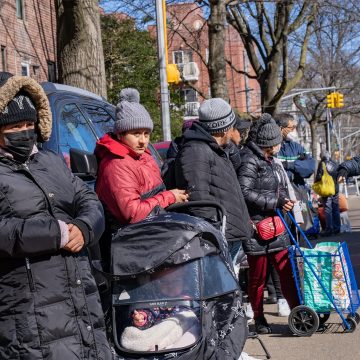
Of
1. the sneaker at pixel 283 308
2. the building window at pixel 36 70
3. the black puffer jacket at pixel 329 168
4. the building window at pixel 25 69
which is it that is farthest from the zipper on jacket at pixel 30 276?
the building window at pixel 36 70

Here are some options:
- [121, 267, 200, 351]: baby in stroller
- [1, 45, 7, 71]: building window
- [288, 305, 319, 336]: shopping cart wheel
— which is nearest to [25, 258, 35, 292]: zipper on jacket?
[121, 267, 200, 351]: baby in stroller

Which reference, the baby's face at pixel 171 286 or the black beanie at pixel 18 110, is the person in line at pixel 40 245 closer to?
the black beanie at pixel 18 110

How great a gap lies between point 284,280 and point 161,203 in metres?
2.75

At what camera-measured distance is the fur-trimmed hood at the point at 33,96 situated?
4039 millimetres

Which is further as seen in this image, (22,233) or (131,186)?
(131,186)

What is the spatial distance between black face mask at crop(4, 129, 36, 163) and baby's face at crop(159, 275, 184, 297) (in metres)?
1.13

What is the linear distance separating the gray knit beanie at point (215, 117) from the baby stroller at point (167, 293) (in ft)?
6.44

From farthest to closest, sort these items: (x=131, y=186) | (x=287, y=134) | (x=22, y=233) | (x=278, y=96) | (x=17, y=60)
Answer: (x=278, y=96) → (x=17, y=60) → (x=287, y=134) → (x=131, y=186) → (x=22, y=233)

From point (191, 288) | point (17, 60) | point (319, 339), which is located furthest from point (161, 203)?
Result: point (17, 60)

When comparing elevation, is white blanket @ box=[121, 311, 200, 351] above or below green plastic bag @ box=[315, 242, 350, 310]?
above

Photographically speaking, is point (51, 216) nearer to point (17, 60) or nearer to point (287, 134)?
point (287, 134)

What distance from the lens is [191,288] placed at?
472 centimetres

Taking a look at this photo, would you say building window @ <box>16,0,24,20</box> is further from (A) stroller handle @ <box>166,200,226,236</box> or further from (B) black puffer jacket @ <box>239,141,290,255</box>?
(A) stroller handle @ <box>166,200,226,236</box>

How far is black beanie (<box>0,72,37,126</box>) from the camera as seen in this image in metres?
4.02
